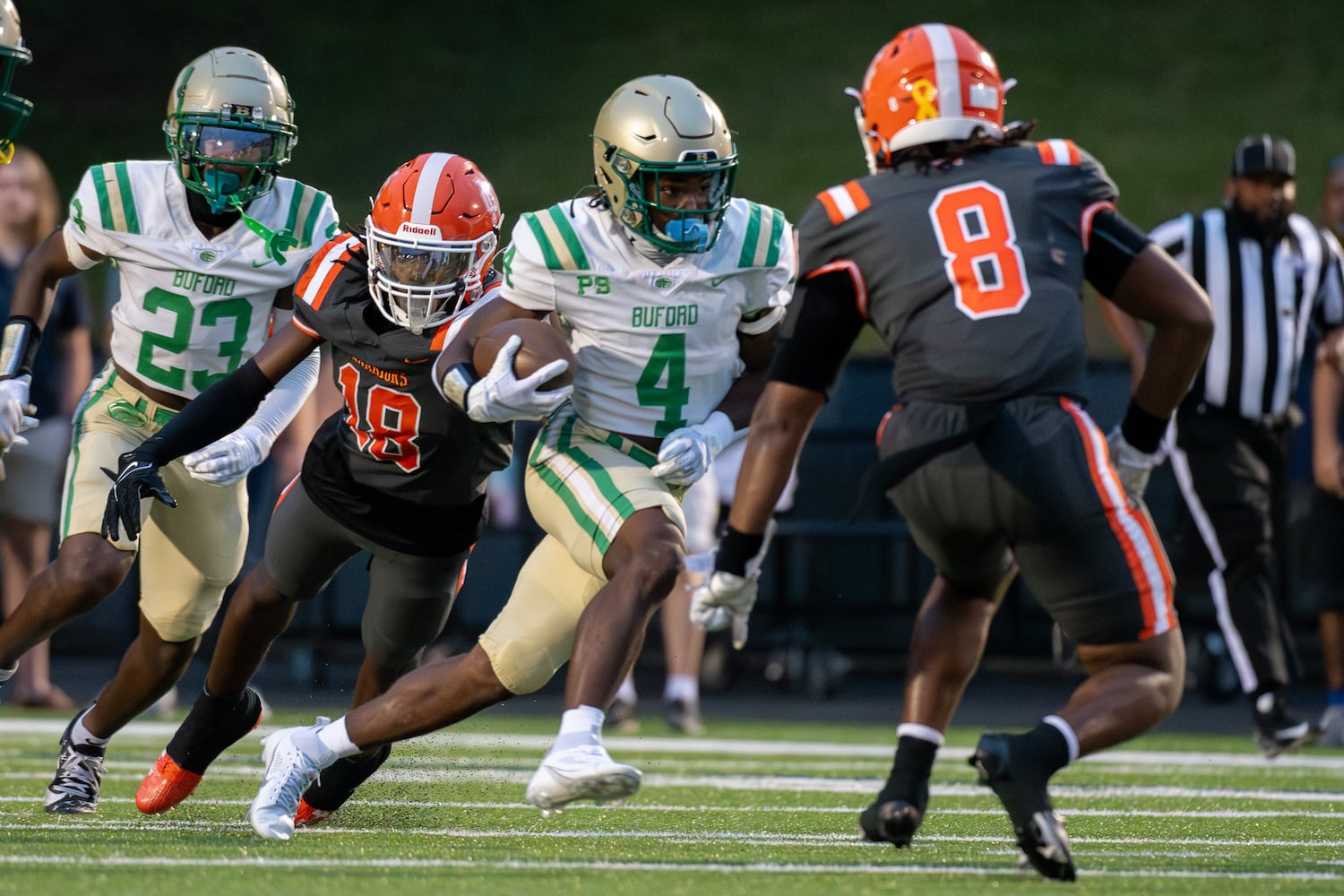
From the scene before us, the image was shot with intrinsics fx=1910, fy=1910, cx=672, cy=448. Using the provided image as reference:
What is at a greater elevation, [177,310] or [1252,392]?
[177,310]

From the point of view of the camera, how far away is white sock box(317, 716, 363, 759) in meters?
3.77

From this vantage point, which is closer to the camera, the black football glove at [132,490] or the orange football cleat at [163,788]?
the black football glove at [132,490]

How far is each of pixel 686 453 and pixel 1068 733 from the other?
3.00ft

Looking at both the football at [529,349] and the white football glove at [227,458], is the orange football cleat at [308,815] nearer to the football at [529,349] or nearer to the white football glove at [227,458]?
the white football glove at [227,458]

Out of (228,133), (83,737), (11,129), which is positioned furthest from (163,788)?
(11,129)

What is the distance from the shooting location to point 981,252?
131 inches

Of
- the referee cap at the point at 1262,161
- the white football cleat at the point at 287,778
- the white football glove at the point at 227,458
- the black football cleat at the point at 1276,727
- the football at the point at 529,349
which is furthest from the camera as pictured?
the referee cap at the point at 1262,161

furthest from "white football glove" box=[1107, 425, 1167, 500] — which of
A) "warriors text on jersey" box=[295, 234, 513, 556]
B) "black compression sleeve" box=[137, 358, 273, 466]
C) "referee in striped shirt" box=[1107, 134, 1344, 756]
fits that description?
"referee in striped shirt" box=[1107, 134, 1344, 756]

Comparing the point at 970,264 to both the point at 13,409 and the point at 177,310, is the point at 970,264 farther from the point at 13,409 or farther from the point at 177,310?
the point at 13,409

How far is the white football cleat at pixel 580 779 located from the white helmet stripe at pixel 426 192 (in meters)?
1.23

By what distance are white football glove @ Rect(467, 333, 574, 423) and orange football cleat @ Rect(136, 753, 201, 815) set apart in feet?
3.98

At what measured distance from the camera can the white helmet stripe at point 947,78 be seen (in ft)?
11.3

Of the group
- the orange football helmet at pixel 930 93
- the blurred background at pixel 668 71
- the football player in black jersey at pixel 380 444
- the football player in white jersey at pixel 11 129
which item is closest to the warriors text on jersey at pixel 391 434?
the football player in black jersey at pixel 380 444

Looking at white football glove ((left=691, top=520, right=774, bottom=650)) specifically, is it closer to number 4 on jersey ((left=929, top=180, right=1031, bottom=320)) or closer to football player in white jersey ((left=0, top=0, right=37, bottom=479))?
number 4 on jersey ((left=929, top=180, right=1031, bottom=320))
